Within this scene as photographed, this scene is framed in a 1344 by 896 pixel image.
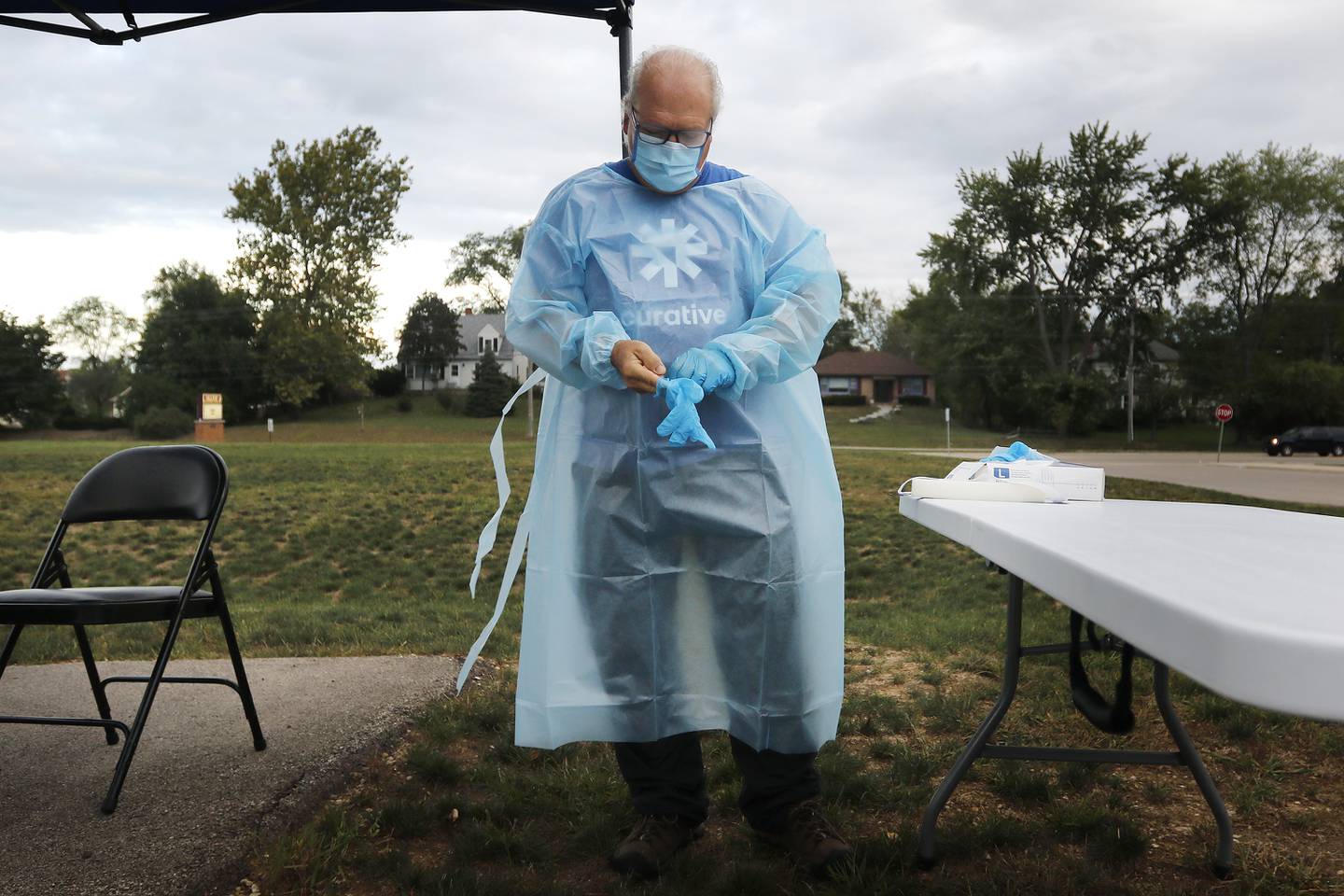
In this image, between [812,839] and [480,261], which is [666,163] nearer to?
[812,839]

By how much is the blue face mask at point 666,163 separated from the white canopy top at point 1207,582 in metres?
0.92

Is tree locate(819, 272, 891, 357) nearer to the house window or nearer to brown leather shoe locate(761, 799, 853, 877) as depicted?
the house window

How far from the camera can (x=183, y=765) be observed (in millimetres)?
3020

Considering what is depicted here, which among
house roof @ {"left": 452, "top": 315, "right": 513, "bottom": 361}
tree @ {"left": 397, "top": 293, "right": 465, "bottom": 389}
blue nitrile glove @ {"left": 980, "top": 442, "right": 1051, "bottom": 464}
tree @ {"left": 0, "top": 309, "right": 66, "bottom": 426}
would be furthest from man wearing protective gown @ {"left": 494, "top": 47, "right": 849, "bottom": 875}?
house roof @ {"left": 452, "top": 315, "right": 513, "bottom": 361}

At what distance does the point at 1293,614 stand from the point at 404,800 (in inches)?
96.1

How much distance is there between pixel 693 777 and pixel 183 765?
1.51 metres

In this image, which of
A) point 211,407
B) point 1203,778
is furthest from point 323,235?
point 1203,778

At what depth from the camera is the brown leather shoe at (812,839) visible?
8.02 feet

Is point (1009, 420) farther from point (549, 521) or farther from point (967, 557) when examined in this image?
point (549, 521)

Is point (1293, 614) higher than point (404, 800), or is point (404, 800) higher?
point (1293, 614)

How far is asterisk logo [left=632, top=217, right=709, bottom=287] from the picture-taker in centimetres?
238

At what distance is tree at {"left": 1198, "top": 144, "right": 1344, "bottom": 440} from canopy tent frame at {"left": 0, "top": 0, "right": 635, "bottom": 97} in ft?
136

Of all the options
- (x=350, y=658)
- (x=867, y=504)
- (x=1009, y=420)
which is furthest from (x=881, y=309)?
(x=350, y=658)

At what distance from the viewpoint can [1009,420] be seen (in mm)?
39219
